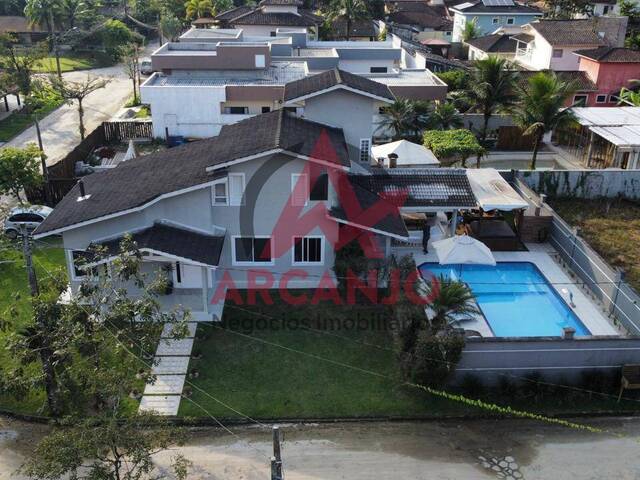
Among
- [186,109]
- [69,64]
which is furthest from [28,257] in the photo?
[69,64]

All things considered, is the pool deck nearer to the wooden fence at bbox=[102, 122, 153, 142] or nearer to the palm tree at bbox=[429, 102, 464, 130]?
the palm tree at bbox=[429, 102, 464, 130]

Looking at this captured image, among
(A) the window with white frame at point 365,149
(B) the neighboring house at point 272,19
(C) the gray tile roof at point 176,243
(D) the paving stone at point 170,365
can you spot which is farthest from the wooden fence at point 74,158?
(B) the neighboring house at point 272,19

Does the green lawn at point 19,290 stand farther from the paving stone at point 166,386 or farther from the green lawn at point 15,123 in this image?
the green lawn at point 15,123

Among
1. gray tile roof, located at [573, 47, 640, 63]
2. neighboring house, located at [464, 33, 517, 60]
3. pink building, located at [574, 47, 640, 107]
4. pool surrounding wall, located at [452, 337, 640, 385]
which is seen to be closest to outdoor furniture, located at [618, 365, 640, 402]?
pool surrounding wall, located at [452, 337, 640, 385]

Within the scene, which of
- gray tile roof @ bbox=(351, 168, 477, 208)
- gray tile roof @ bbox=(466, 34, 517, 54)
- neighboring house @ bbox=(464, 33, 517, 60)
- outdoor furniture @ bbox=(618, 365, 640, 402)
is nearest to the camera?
outdoor furniture @ bbox=(618, 365, 640, 402)

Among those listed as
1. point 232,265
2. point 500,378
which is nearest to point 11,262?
point 232,265

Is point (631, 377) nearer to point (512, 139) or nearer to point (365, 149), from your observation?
point (365, 149)

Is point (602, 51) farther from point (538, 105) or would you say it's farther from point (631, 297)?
point (631, 297)
